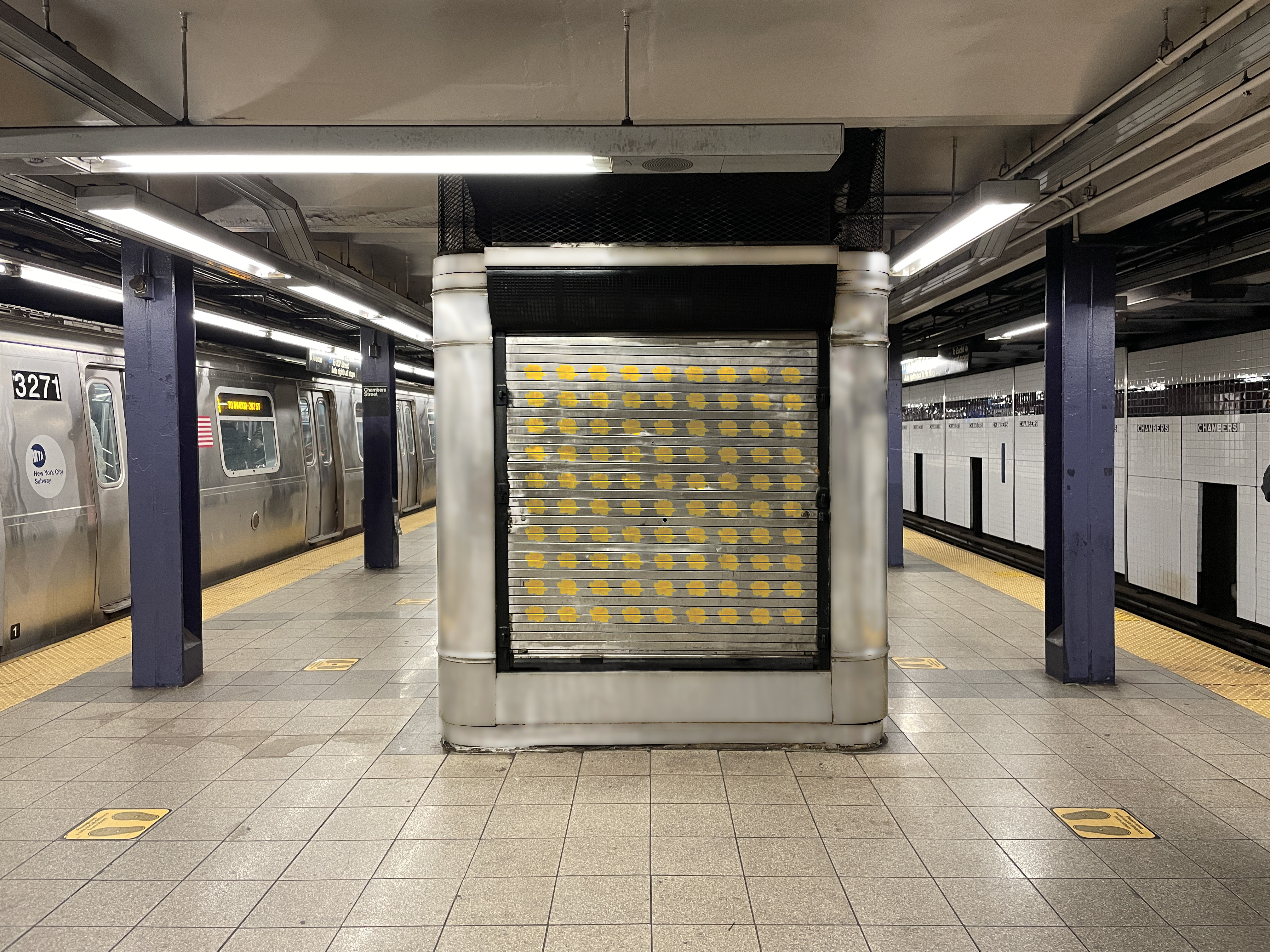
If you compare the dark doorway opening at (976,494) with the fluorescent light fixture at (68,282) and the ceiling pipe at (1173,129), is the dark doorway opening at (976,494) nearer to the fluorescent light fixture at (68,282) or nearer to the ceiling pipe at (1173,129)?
the ceiling pipe at (1173,129)

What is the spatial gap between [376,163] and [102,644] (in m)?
5.34

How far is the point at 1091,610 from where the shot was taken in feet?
16.7

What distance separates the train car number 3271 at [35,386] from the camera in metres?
5.72

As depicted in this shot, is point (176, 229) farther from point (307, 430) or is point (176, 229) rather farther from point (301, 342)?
point (307, 430)

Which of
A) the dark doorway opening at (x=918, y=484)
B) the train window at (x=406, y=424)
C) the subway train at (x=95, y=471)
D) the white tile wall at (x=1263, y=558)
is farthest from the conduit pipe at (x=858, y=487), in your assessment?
the train window at (x=406, y=424)

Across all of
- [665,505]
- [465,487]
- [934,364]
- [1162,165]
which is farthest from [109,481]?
[934,364]

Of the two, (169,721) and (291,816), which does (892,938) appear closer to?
(291,816)

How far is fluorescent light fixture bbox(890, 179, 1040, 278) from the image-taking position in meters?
3.42

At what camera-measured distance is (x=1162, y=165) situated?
11.7ft

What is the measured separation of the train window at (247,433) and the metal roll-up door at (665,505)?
597 centimetres

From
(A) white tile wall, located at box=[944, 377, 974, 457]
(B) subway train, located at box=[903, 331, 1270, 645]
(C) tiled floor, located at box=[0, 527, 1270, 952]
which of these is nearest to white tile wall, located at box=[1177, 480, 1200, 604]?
(B) subway train, located at box=[903, 331, 1270, 645]

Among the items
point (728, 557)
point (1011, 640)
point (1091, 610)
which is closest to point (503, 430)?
point (728, 557)

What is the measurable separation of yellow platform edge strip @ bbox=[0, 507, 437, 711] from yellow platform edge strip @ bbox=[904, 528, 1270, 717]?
595cm

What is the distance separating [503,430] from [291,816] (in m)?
2.01
